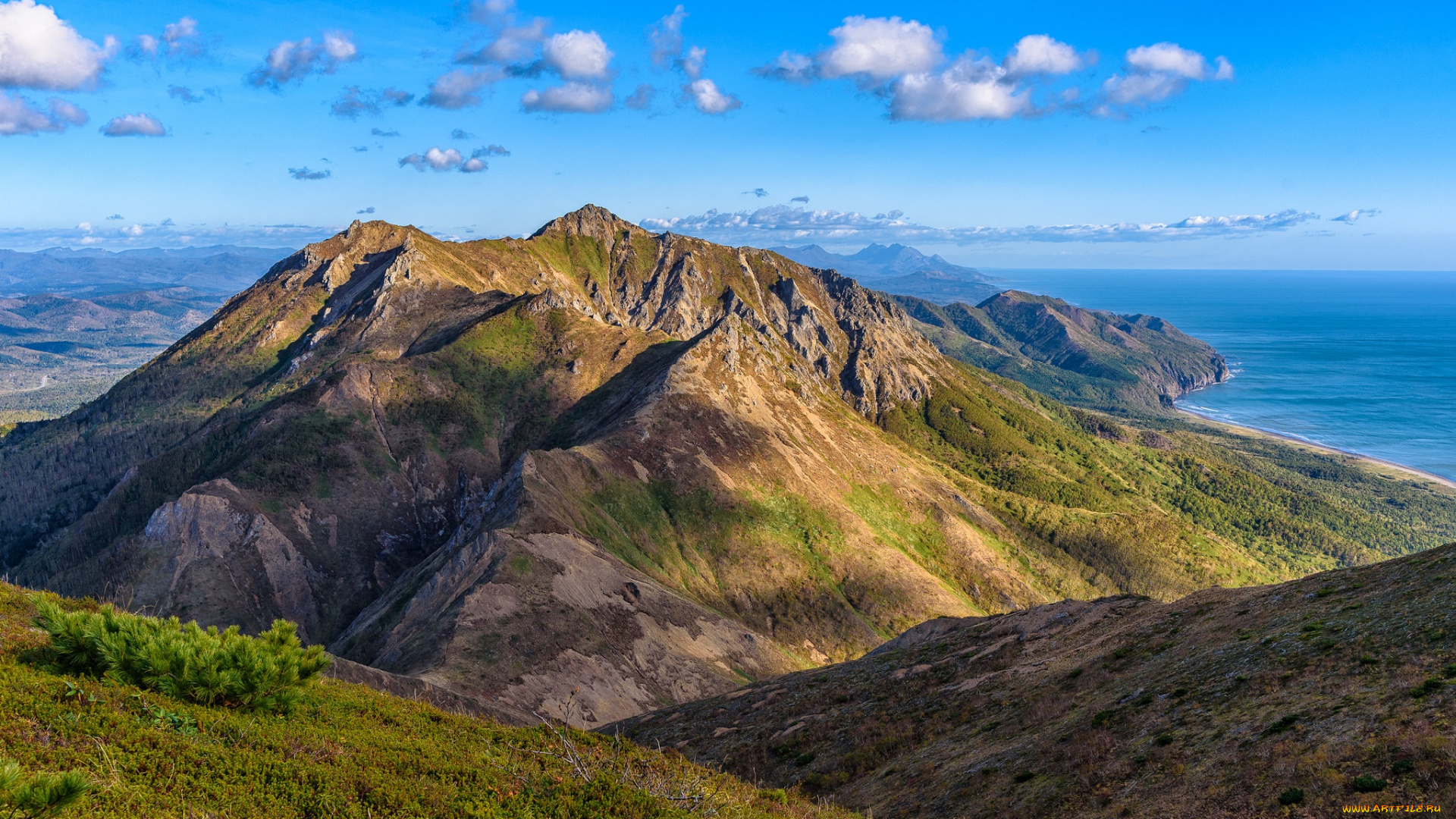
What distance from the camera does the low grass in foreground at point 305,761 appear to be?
13.6 m

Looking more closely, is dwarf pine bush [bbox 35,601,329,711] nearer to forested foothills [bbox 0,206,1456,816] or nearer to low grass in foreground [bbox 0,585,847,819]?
forested foothills [bbox 0,206,1456,816]

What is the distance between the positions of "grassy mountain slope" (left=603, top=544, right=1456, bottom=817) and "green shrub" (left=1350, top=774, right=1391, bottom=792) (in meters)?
0.05

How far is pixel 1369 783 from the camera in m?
17.8

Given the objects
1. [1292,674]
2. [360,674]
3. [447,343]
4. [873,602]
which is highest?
[447,343]

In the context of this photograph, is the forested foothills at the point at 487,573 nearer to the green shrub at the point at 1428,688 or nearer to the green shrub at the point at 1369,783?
the green shrub at the point at 1369,783

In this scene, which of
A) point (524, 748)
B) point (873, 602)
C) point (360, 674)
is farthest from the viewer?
point (873, 602)

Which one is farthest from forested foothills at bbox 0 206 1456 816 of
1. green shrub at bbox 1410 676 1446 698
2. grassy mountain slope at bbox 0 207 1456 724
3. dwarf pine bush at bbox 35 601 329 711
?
green shrub at bbox 1410 676 1446 698

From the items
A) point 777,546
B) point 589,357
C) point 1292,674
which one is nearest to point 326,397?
point 589,357

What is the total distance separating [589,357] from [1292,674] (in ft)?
584

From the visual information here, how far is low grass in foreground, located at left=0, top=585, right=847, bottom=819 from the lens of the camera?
44.8 feet

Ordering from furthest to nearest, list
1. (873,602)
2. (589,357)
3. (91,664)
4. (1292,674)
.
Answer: (589,357) → (873,602) → (1292,674) → (91,664)

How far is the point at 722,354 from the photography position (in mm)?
178000

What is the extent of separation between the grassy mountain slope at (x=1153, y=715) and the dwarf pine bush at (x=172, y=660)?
2520 centimetres

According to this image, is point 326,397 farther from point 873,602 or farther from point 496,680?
point 873,602
